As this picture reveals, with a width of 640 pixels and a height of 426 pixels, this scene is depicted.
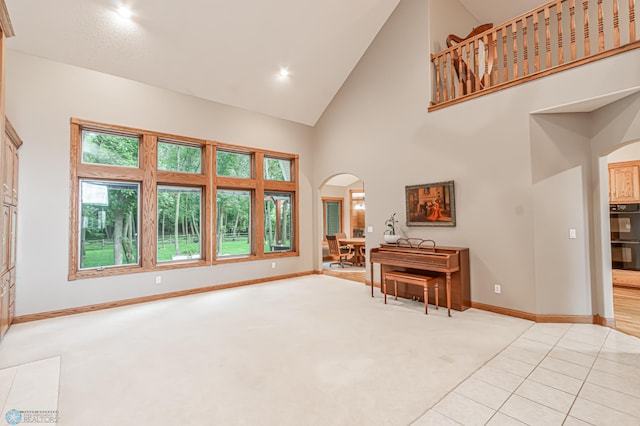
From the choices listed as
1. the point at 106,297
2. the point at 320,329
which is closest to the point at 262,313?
the point at 320,329

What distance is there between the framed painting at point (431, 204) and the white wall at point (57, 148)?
407 cm

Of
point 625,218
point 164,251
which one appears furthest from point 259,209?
point 625,218

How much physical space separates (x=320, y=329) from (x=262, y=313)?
104 cm

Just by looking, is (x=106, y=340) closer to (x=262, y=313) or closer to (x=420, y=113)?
(x=262, y=313)

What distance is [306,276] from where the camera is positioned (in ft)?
23.3

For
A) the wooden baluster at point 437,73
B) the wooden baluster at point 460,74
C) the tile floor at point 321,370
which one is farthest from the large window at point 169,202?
the wooden baluster at point 460,74

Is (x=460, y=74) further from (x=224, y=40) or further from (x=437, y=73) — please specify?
(x=224, y=40)

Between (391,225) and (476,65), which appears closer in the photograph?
(476,65)

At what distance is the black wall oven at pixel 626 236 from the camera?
17.6 feet

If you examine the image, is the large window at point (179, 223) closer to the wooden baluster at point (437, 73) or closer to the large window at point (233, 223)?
the large window at point (233, 223)

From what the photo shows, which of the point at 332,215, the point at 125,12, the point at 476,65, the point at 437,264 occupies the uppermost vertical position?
the point at 125,12

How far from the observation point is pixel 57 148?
4379mm

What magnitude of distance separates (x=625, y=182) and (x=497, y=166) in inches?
135

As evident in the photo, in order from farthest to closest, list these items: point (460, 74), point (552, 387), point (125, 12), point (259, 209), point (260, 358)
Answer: point (259, 209)
point (460, 74)
point (125, 12)
point (260, 358)
point (552, 387)
